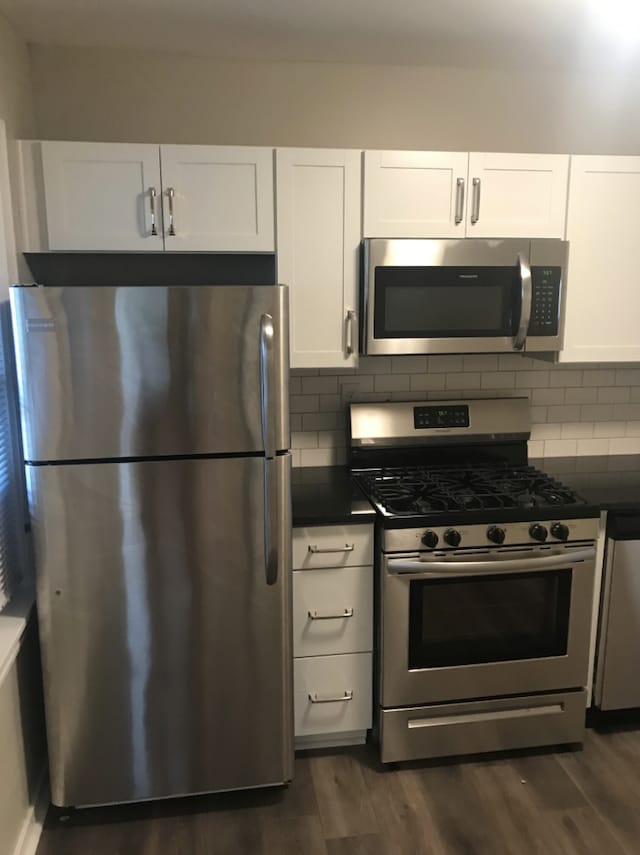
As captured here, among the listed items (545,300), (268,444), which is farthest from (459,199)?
(268,444)

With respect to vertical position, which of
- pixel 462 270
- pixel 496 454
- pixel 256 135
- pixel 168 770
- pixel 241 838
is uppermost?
pixel 256 135

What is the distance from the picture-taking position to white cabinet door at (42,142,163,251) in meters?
2.32

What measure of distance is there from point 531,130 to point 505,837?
2.68m

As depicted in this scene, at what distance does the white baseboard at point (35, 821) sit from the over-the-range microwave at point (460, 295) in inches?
73.7

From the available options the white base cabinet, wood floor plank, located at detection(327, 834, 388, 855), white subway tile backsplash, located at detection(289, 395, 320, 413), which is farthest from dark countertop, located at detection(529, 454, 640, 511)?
wood floor plank, located at detection(327, 834, 388, 855)

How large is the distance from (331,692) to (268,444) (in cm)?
104

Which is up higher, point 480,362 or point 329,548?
point 480,362

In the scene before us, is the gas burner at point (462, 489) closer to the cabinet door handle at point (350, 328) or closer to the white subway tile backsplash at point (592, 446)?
the white subway tile backsplash at point (592, 446)

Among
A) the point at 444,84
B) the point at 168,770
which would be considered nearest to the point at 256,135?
the point at 444,84

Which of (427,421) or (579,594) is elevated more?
(427,421)

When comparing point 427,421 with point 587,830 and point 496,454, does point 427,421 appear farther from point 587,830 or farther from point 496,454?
point 587,830

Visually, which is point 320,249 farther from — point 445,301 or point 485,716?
point 485,716

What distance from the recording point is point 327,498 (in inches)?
98.7

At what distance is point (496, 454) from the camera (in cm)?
298
